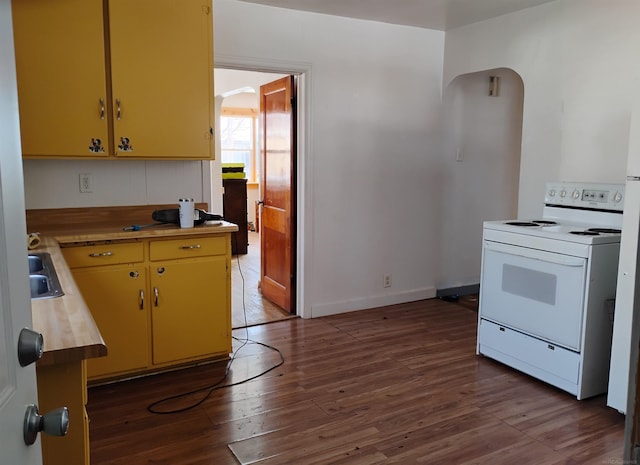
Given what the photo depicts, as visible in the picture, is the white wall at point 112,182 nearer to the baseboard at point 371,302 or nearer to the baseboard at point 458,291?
the baseboard at point 371,302

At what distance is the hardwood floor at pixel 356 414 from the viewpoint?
2369 millimetres

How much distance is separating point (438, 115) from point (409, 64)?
54cm

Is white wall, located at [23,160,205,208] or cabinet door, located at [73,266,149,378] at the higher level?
white wall, located at [23,160,205,208]

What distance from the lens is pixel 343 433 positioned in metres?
2.54

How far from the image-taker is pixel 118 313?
3002 mm

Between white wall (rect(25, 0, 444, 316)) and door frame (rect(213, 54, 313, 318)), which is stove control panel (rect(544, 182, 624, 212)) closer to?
white wall (rect(25, 0, 444, 316))

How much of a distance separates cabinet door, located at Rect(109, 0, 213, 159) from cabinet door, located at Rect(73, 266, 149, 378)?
749 millimetres

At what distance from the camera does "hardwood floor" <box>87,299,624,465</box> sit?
7.77ft

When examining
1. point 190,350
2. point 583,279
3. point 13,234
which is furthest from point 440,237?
point 13,234

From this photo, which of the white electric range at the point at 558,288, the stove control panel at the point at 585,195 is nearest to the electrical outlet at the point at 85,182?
the white electric range at the point at 558,288

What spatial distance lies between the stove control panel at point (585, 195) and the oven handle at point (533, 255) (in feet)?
1.90

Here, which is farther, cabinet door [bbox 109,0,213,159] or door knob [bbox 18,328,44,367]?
cabinet door [bbox 109,0,213,159]

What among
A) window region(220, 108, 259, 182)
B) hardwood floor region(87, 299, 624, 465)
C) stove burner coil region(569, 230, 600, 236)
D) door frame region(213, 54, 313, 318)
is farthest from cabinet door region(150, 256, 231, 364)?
window region(220, 108, 259, 182)

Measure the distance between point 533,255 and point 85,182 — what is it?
110 inches
